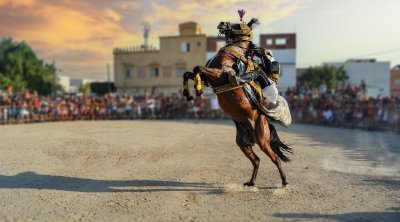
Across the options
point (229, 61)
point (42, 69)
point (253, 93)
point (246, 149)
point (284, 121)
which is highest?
point (42, 69)

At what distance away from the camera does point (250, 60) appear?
663 centimetres

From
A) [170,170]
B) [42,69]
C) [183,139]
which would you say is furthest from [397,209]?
[42,69]

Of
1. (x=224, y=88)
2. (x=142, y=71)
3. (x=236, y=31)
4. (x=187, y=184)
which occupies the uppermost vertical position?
(x=142, y=71)

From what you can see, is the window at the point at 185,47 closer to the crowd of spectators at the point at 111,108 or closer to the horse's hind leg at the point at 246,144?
the crowd of spectators at the point at 111,108

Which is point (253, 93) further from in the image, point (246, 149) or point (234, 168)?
Answer: point (234, 168)

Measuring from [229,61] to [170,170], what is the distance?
283 cm

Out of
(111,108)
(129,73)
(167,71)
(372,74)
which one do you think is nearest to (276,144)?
(111,108)

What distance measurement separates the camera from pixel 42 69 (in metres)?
56.4

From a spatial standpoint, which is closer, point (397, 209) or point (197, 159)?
point (397, 209)

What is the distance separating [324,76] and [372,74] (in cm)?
782

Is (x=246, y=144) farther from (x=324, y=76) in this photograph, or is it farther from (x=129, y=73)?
(x=129, y=73)

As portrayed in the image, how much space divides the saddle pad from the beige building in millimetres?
44204

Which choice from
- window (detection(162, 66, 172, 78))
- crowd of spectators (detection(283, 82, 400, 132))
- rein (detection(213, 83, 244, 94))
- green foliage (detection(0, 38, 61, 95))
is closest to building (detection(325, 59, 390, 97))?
window (detection(162, 66, 172, 78))

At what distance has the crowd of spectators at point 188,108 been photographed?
1756 cm
